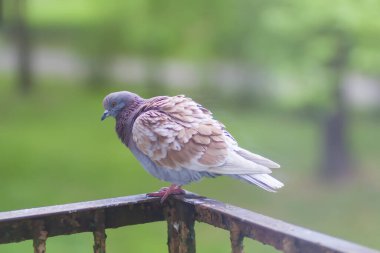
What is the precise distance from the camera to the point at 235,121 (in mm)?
4719

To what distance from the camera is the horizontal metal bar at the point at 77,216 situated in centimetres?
85

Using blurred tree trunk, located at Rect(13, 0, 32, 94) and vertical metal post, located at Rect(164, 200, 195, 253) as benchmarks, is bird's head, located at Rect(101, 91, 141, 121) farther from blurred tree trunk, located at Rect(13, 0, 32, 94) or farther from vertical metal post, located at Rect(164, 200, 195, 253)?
blurred tree trunk, located at Rect(13, 0, 32, 94)

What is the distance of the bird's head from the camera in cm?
118

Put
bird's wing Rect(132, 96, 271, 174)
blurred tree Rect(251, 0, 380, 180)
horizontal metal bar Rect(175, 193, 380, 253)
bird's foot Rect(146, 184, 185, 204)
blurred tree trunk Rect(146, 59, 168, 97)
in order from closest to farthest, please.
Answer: horizontal metal bar Rect(175, 193, 380, 253) < bird's foot Rect(146, 184, 185, 204) < bird's wing Rect(132, 96, 271, 174) < blurred tree Rect(251, 0, 380, 180) < blurred tree trunk Rect(146, 59, 168, 97)

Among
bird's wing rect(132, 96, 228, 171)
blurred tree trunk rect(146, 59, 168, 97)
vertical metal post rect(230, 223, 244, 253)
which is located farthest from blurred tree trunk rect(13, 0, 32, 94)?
vertical metal post rect(230, 223, 244, 253)

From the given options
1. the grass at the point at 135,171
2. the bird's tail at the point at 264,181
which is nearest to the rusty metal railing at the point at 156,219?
the bird's tail at the point at 264,181

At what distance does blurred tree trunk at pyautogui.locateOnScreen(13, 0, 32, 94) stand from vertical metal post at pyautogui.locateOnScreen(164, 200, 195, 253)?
14.3ft

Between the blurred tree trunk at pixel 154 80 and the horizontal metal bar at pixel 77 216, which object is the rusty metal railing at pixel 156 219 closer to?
the horizontal metal bar at pixel 77 216

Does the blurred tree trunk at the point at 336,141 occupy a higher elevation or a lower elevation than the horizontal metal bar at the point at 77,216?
lower

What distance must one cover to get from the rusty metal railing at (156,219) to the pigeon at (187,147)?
7 cm

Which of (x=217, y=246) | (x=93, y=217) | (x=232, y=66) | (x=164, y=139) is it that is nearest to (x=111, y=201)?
(x=93, y=217)

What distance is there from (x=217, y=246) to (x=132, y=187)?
78cm

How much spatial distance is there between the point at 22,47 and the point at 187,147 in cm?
434

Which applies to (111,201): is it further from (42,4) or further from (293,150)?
(42,4)
